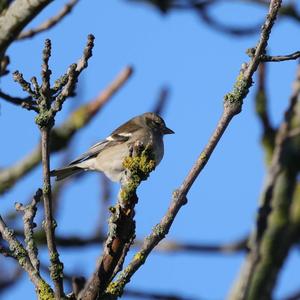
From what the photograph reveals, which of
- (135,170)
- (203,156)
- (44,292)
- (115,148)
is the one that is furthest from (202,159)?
(115,148)

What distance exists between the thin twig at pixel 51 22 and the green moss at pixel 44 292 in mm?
2190

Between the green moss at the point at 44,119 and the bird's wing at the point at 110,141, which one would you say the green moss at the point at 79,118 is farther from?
the green moss at the point at 44,119

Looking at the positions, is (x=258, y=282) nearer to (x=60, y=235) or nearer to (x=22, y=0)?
(x=60, y=235)

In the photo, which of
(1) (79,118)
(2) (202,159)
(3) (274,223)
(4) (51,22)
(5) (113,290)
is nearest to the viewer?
(2) (202,159)

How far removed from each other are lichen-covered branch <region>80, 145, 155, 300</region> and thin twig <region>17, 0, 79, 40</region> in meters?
1.93

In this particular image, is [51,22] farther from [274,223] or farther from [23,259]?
[274,223]

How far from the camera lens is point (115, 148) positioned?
302 inches

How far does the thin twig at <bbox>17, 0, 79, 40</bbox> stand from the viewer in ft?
16.4

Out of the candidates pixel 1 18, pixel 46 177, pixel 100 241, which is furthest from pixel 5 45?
pixel 100 241

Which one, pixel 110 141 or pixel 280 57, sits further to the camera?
pixel 110 141

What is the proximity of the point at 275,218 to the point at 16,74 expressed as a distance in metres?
3.51

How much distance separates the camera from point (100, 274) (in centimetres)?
331

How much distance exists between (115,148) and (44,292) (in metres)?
4.49

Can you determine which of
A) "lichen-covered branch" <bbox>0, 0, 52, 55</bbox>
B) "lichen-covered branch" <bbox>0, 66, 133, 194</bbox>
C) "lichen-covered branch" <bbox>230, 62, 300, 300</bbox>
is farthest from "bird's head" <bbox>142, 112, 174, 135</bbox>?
"lichen-covered branch" <bbox>0, 0, 52, 55</bbox>
